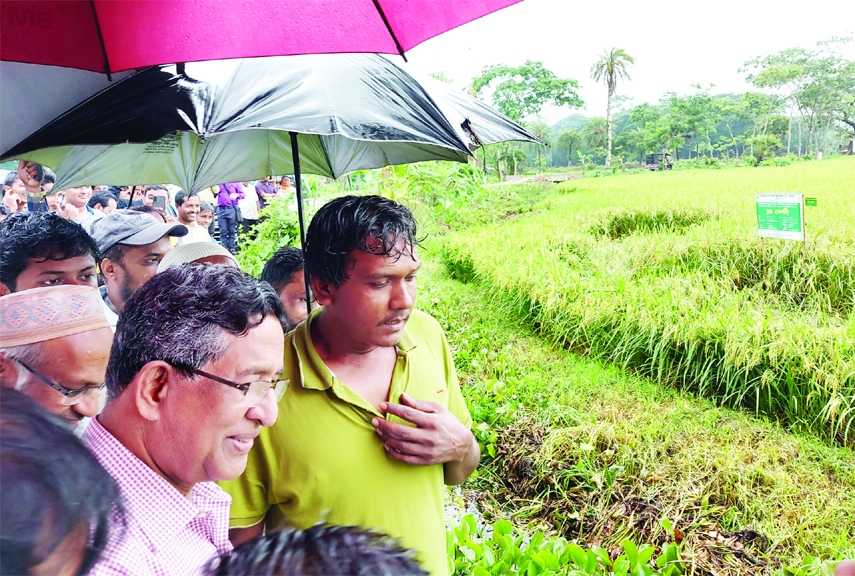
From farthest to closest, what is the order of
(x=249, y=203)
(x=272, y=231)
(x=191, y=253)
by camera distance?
(x=272, y=231)
(x=249, y=203)
(x=191, y=253)

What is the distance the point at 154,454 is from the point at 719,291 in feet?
12.6

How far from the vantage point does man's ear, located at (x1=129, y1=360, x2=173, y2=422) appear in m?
0.61

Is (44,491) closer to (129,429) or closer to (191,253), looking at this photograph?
(129,429)

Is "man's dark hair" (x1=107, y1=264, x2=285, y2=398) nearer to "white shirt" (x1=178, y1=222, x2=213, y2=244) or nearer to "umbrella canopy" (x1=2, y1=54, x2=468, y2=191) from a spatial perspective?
"umbrella canopy" (x1=2, y1=54, x2=468, y2=191)

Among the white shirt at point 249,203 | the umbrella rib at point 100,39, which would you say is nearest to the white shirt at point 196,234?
the umbrella rib at point 100,39

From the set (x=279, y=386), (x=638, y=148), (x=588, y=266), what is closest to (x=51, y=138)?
(x=279, y=386)

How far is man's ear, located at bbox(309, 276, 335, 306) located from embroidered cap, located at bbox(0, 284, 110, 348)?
337 mm

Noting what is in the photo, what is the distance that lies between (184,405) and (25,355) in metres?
0.21

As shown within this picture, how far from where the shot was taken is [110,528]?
0.53 meters

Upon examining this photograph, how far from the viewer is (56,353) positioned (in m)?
0.68

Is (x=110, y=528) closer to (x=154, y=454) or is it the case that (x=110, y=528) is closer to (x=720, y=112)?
(x=154, y=454)

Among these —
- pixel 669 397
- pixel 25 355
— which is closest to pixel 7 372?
pixel 25 355

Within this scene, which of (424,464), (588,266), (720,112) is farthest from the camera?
(720,112)

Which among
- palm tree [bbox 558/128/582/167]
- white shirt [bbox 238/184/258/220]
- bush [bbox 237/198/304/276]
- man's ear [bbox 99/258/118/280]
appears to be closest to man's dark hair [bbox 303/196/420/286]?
man's ear [bbox 99/258/118/280]
